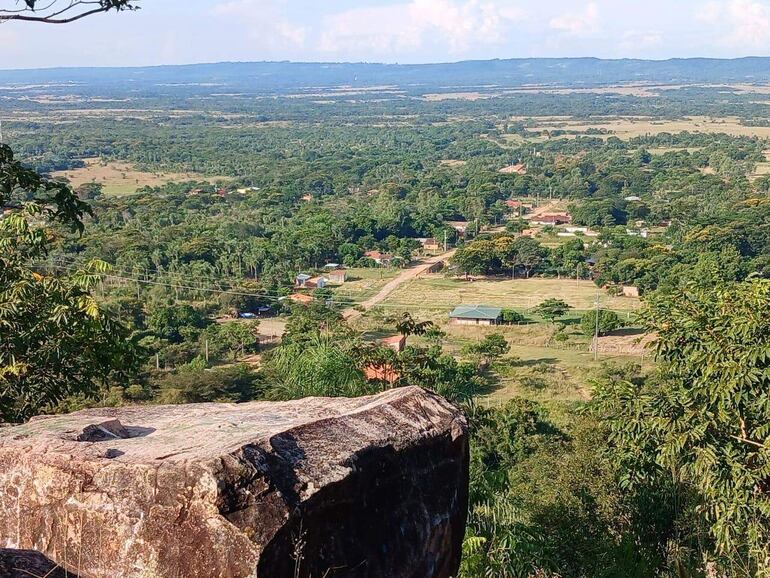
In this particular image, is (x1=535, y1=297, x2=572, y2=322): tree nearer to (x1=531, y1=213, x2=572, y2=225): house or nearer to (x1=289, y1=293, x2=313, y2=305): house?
(x1=289, y1=293, x2=313, y2=305): house

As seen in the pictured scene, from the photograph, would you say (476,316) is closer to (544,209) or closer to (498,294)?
(498,294)

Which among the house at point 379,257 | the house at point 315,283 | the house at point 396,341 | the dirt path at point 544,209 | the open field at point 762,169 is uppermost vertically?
the house at point 396,341

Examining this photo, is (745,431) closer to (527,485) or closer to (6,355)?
(527,485)

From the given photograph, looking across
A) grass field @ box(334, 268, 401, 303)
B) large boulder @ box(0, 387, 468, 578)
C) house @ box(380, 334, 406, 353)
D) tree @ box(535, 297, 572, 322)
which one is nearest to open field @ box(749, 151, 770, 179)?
grass field @ box(334, 268, 401, 303)

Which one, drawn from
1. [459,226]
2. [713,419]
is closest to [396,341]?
[713,419]

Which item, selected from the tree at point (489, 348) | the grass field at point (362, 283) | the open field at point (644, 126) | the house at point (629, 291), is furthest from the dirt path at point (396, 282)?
the open field at point (644, 126)

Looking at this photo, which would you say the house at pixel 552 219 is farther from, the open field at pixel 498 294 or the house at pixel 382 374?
the house at pixel 382 374

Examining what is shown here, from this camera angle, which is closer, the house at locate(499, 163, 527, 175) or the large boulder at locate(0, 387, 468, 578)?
the large boulder at locate(0, 387, 468, 578)
